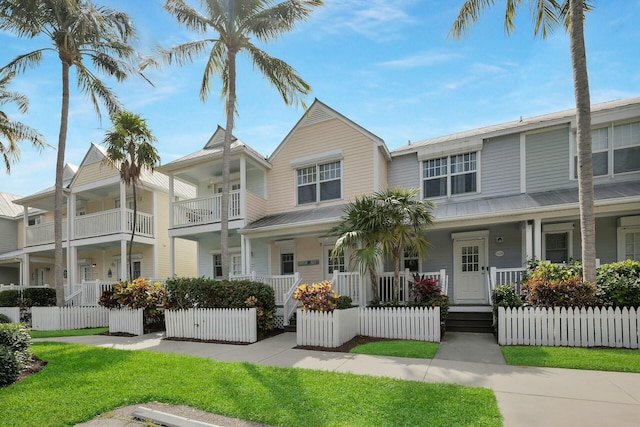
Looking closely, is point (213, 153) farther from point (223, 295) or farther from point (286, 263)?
point (223, 295)

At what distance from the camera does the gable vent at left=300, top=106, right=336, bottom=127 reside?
14359mm

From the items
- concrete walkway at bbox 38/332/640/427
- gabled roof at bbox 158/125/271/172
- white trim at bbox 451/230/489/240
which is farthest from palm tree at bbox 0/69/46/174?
white trim at bbox 451/230/489/240

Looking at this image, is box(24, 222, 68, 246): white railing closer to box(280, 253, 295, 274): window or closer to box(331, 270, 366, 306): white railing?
box(280, 253, 295, 274): window

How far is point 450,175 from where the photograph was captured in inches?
506

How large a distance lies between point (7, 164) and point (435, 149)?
21.4 m

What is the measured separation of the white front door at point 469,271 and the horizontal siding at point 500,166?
6.38 ft

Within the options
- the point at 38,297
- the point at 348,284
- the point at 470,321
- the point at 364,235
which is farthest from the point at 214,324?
the point at 38,297

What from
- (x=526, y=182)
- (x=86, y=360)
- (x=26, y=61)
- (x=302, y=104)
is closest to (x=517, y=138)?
(x=526, y=182)

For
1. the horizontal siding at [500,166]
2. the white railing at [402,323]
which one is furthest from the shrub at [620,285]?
the horizontal siding at [500,166]

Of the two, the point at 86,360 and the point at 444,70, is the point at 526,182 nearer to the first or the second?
the point at 444,70

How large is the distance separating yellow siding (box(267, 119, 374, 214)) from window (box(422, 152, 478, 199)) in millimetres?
2219

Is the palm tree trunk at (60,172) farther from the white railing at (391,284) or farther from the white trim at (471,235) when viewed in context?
the white trim at (471,235)

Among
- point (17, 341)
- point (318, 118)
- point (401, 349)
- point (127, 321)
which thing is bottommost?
point (127, 321)

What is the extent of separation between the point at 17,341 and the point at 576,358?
422 inches
